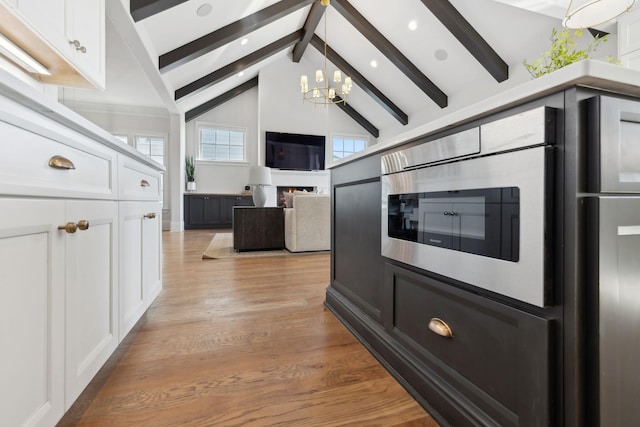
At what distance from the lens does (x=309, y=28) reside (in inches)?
235

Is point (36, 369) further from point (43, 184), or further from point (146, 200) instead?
point (146, 200)

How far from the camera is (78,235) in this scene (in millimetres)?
843

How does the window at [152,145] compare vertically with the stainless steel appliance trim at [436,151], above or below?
above

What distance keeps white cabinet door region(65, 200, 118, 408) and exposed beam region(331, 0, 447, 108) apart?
18.7 ft

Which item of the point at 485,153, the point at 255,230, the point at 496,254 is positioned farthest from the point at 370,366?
the point at 255,230

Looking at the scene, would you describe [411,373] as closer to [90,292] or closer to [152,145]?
[90,292]

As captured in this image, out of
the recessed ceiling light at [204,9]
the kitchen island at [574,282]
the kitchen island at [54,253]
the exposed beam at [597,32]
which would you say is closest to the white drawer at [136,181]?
the kitchen island at [54,253]

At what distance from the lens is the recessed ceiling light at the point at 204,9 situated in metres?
3.51

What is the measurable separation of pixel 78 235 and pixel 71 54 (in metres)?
1.24

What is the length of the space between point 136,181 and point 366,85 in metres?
6.63

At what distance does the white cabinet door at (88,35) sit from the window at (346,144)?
262 inches

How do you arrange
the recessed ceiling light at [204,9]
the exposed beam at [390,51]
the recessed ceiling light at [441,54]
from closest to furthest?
1. the recessed ceiling light at [204,9]
2. the recessed ceiling light at [441,54]
3. the exposed beam at [390,51]

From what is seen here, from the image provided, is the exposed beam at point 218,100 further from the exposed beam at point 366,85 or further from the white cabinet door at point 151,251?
the white cabinet door at point 151,251

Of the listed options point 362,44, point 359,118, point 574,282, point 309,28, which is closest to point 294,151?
point 359,118
